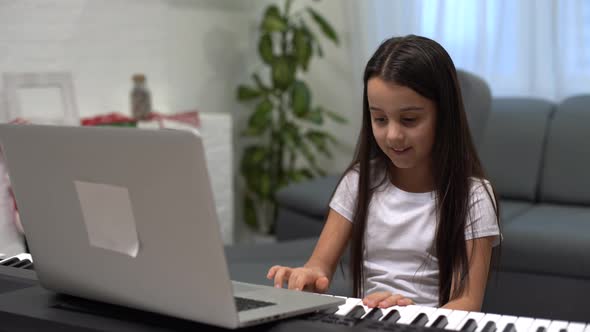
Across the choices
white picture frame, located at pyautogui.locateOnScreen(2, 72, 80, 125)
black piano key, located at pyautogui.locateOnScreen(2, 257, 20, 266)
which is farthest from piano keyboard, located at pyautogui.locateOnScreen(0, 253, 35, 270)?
white picture frame, located at pyautogui.locateOnScreen(2, 72, 80, 125)

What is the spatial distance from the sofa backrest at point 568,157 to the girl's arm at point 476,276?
6.48ft

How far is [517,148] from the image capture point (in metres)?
3.50

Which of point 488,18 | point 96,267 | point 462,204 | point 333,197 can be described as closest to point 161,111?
point 488,18

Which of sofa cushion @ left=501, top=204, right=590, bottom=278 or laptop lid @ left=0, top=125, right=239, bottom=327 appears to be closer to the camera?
laptop lid @ left=0, top=125, right=239, bottom=327

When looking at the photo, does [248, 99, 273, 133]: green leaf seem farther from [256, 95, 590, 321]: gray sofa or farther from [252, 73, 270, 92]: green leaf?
[256, 95, 590, 321]: gray sofa

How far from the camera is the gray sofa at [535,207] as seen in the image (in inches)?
108

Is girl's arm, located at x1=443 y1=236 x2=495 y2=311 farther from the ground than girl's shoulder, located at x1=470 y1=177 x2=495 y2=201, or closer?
closer

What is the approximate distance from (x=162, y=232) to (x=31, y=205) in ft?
0.95

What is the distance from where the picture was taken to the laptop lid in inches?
37.3

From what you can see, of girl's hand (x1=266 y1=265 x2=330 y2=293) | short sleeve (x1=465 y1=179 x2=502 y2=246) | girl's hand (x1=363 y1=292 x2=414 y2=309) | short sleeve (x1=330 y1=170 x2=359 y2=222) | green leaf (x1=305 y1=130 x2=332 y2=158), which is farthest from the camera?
green leaf (x1=305 y1=130 x2=332 y2=158)

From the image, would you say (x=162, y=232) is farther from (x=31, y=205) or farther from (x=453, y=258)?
(x=453, y=258)

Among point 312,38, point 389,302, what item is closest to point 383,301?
point 389,302

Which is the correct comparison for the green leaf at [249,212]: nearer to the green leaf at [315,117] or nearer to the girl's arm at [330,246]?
the green leaf at [315,117]

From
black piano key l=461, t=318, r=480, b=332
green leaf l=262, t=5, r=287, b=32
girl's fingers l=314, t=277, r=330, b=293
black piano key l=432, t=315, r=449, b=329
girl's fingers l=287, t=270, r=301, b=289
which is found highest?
green leaf l=262, t=5, r=287, b=32
